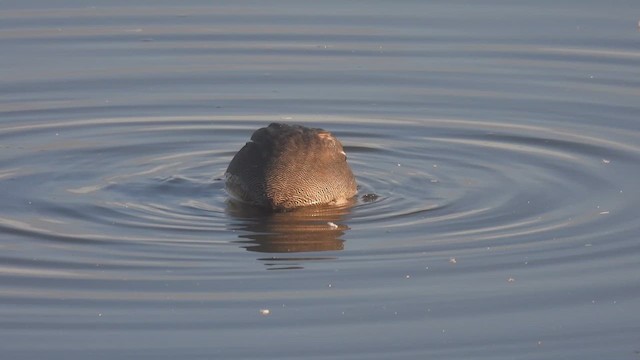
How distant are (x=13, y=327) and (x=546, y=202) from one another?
5.16 metres

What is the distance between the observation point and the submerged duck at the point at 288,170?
1404cm

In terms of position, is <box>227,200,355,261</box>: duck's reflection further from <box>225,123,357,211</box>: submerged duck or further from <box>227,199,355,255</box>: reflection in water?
<box>225,123,357,211</box>: submerged duck

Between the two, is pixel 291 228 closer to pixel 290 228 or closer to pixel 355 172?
pixel 290 228

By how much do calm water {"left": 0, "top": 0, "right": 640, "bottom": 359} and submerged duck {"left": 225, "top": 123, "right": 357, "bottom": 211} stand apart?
20cm

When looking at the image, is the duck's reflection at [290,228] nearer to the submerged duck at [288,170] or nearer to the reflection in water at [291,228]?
the reflection in water at [291,228]

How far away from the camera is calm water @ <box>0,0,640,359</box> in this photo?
34.8 feet

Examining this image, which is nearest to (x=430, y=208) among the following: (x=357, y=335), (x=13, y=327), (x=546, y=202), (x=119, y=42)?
(x=546, y=202)

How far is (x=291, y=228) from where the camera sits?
535 inches

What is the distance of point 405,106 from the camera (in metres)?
17.6

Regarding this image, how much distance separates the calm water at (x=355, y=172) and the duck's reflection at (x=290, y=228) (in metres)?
0.04

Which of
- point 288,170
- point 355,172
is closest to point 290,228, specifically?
point 288,170

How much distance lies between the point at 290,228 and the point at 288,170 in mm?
687

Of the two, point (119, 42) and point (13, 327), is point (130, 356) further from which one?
point (119, 42)

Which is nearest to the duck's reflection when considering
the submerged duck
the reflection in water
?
the reflection in water
